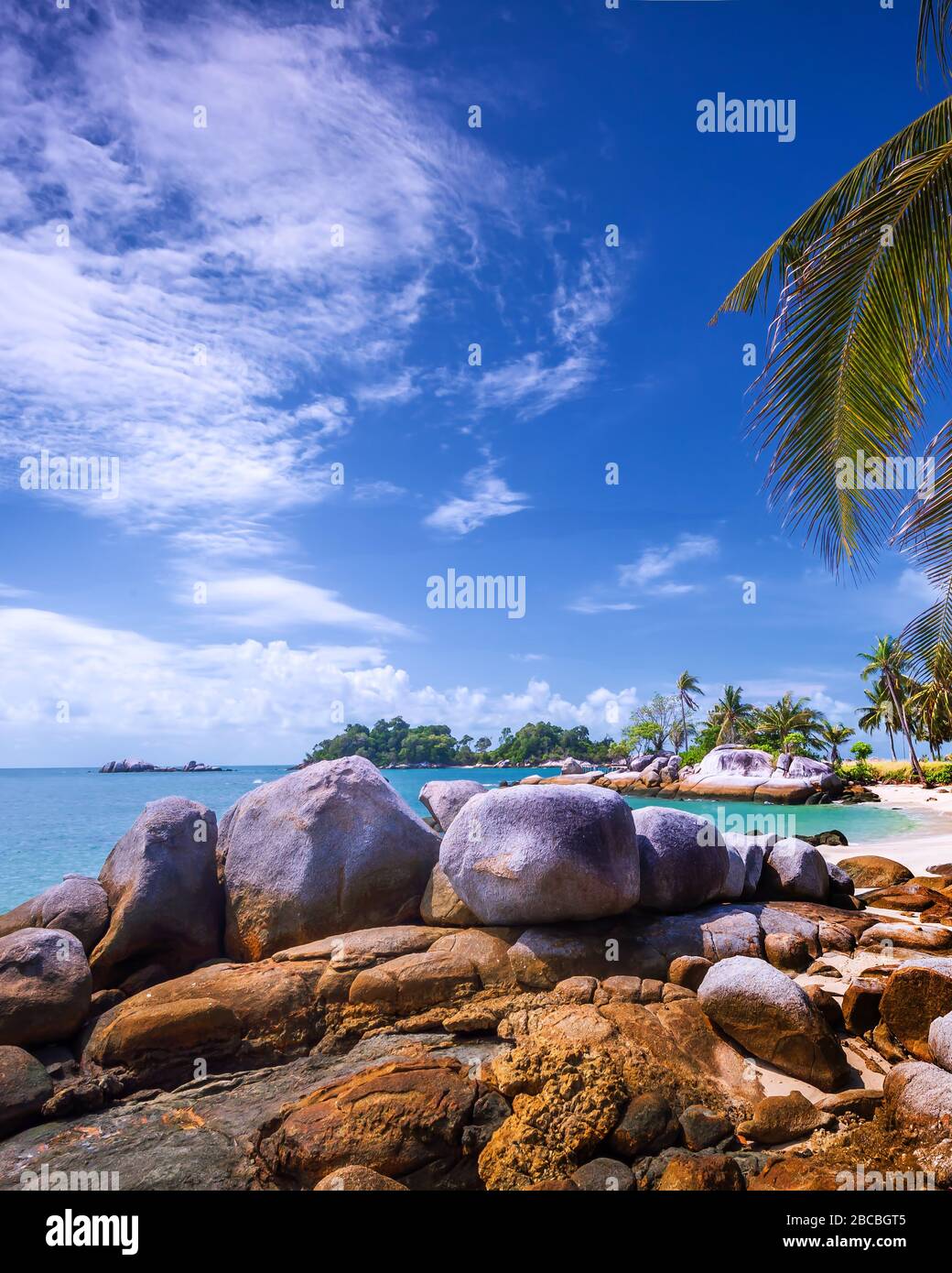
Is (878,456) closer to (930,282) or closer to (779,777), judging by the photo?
(930,282)

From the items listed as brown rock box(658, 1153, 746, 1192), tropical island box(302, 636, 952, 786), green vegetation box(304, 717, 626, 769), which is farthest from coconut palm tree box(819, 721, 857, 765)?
brown rock box(658, 1153, 746, 1192)

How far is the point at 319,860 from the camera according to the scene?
8.55 m

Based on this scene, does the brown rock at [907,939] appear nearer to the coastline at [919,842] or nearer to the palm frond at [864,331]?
the palm frond at [864,331]

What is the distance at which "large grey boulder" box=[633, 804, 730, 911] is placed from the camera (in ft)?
27.9

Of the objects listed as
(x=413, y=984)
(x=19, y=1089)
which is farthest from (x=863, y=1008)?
(x=19, y=1089)

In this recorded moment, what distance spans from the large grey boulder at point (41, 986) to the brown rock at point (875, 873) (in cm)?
Result: 1201

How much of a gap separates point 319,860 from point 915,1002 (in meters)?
5.94

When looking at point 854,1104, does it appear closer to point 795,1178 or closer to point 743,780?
point 795,1178

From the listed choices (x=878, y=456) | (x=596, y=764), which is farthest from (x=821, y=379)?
(x=596, y=764)

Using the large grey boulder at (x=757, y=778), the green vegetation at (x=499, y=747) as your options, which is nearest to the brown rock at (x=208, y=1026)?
the large grey boulder at (x=757, y=778)

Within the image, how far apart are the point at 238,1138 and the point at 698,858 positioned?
18.3ft

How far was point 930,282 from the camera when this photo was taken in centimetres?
548

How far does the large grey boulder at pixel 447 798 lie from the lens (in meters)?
11.0

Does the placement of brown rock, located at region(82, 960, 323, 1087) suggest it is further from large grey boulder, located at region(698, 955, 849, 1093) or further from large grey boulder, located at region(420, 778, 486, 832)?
large grey boulder, located at region(420, 778, 486, 832)
